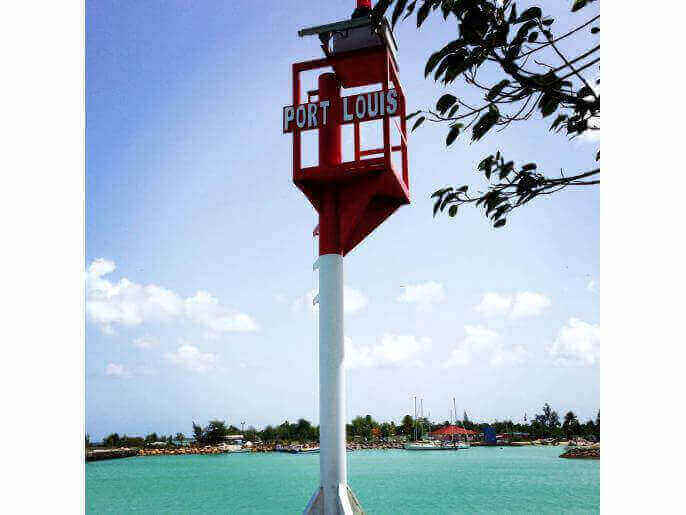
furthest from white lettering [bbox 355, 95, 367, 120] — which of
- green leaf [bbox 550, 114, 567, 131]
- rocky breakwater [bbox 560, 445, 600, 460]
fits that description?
rocky breakwater [bbox 560, 445, 600, 460]

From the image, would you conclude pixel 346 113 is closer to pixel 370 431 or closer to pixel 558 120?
pixel 558 120

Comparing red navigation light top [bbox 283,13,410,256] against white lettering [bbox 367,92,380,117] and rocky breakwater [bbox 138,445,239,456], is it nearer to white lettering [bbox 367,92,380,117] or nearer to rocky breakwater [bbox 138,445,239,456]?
white lettering [bbox 367,92,380,117]

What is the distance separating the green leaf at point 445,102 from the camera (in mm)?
1473

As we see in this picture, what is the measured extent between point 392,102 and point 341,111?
1.27 ft

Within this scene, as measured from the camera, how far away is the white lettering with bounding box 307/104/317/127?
4395 millimetres

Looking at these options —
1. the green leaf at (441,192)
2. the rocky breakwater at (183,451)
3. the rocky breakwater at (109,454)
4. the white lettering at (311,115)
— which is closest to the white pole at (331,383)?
the white lettering at (311,115)

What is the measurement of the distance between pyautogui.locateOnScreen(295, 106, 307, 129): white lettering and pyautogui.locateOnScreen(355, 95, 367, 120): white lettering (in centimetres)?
37

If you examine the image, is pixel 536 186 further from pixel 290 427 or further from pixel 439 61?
pixel 290 427

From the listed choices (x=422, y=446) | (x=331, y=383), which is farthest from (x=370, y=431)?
(x=331, y=383)

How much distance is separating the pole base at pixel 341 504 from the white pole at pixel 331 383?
0.03m

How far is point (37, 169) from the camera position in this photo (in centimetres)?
164

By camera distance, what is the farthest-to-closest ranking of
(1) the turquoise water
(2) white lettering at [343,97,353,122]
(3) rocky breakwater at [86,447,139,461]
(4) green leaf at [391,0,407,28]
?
(3) rocky breakwater at [86,447,139,461] < (1) the turquoise water < (2) white lettering at [343,97,353,122] < (4) green leaf at [391,0,407,28]
